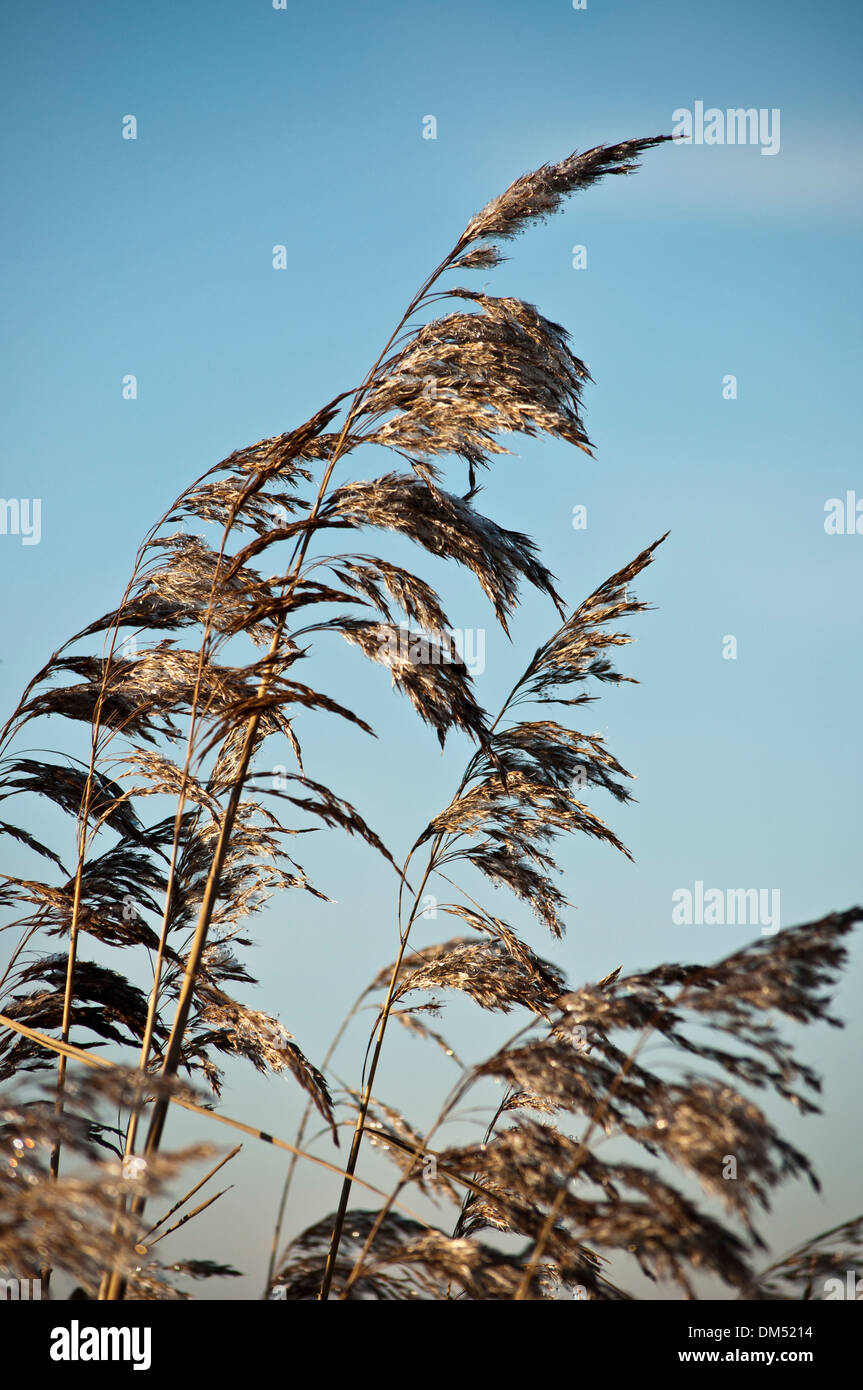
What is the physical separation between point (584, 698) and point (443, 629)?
1451 millimetres

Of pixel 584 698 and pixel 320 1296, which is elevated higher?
pixel 584 698

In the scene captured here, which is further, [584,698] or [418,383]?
[584,698]

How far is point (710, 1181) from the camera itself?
5.53 ft

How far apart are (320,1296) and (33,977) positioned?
74.5 inches

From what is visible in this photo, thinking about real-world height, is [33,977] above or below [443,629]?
below

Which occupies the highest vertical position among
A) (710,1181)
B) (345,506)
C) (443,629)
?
(345,506)
